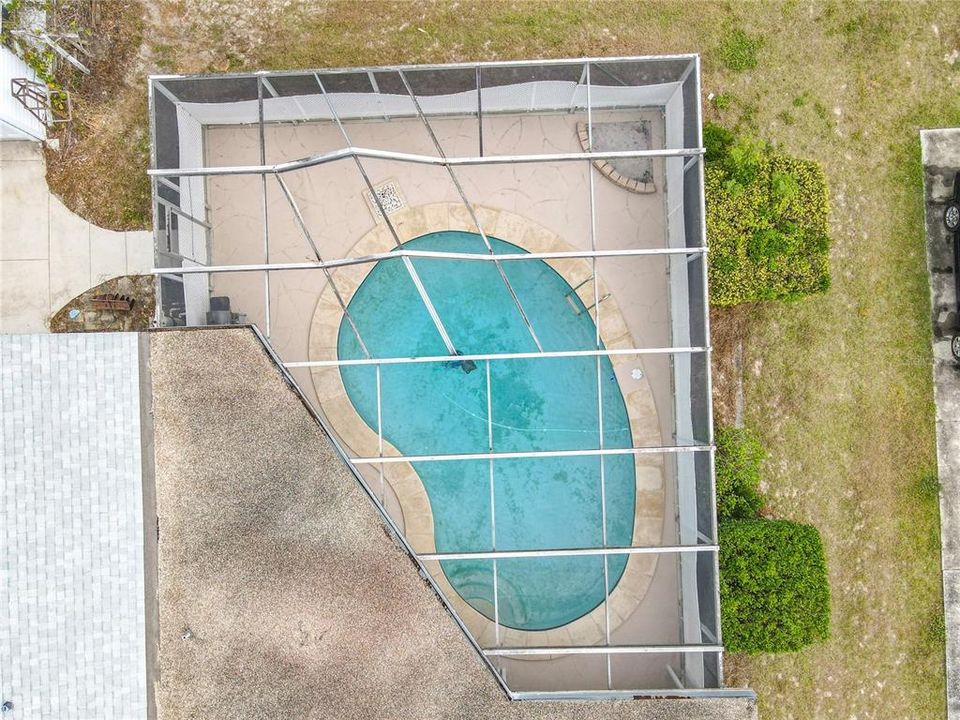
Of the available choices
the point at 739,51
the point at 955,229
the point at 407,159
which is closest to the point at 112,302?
the point at 407,159

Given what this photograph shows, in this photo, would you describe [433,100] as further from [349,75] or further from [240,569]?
[240,569]

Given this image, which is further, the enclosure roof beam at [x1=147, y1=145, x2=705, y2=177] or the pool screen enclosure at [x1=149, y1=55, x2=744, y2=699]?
the pool screen enclosure at [x1=149, y1=55, x2=744, y2=699]

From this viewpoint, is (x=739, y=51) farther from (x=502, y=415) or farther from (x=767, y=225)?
(x=502, y=415)

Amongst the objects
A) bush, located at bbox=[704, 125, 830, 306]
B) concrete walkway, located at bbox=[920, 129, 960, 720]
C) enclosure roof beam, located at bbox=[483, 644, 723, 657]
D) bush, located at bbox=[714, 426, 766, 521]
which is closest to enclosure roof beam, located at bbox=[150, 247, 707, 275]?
bush, located at bbox=[704, 125, 830, 306]

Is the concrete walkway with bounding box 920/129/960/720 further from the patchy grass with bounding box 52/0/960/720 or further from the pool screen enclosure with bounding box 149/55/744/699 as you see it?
the pool screen enclosure with bounding box 149/55/744/699

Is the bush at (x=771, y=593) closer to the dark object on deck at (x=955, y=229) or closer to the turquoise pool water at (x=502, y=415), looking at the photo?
the turquoise pool water at (x=502, y=415)

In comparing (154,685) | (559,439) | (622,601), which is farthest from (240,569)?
(622,601)

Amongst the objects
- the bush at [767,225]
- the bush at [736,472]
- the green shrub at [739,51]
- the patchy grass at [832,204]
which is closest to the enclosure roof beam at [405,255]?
the bush at [767,225]
